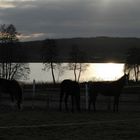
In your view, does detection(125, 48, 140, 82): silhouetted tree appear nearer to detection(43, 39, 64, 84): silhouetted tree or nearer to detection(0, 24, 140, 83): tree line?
detection(0, 24, 140, 83): tree line

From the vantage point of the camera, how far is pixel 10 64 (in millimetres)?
54938

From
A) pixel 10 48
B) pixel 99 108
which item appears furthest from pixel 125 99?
pixel 10 48

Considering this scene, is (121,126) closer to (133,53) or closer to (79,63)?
(133,53)

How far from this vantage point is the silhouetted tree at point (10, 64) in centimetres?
5191

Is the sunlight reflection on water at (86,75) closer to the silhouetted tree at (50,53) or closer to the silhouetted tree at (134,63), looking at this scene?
the silhouetted tree at (50,53)

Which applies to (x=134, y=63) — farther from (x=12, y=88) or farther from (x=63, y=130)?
(x=63, y=130)

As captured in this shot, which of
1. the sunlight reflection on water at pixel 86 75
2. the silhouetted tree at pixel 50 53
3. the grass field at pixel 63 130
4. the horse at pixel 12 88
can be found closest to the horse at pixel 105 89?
the horse at pixel 12 88

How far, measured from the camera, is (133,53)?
66875 mm

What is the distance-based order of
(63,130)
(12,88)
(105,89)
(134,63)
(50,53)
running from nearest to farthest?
(63,130)
(12,88)
(105,89)
(134,63)
(50,53)

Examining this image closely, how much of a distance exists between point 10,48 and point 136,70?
21311 mm

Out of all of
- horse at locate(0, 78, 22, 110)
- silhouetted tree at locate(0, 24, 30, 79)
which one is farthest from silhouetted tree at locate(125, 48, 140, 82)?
horse at locate(0, 78, 22, 110)

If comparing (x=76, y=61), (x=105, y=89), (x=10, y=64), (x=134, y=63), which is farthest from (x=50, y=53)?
(x=105, y=89)

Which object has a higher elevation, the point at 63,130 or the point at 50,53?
the point at 50,53

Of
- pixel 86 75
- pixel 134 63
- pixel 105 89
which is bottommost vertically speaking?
pixel 105 89
